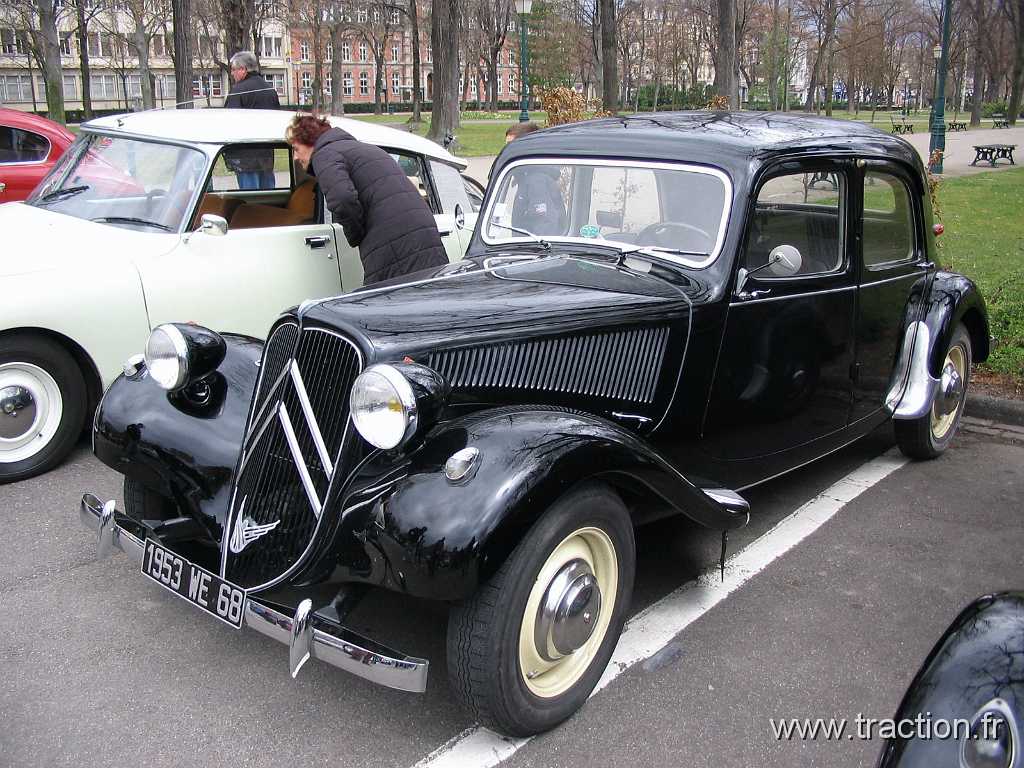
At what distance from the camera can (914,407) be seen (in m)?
4.71

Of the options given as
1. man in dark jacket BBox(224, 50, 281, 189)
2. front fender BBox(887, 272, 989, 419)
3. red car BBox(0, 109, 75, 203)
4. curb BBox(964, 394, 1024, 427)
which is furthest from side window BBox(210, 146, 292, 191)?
curb BBox(964, 394, 1024, 427)

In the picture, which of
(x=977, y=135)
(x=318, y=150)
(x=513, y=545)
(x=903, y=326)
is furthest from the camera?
(x=977, y=135)

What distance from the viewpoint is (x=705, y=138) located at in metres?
3.80

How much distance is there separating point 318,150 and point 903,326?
3350 mm

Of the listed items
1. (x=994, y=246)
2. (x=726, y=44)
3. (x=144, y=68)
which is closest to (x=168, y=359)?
(x=994, y=246)

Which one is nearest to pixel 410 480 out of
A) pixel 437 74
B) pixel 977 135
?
pixel 437 74

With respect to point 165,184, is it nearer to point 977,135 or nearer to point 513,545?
point 513,545

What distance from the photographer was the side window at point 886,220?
431cm

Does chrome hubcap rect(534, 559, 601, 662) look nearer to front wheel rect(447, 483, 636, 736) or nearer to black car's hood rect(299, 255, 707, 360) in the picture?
front wheel rect(447, 483, 636, 736)

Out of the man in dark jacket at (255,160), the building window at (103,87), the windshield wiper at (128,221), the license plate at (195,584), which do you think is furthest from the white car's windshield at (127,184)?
the building window at (103,87)

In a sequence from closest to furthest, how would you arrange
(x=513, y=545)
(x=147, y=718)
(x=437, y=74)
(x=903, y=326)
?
(x=513, y=545) < (x=147, y=718) < (x=903, y=326) < (x=437, y=74)

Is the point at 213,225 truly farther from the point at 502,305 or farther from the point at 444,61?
the point at 444,61

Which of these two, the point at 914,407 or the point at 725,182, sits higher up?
the point at 725,182

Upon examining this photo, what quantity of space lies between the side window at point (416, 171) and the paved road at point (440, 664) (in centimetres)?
313
